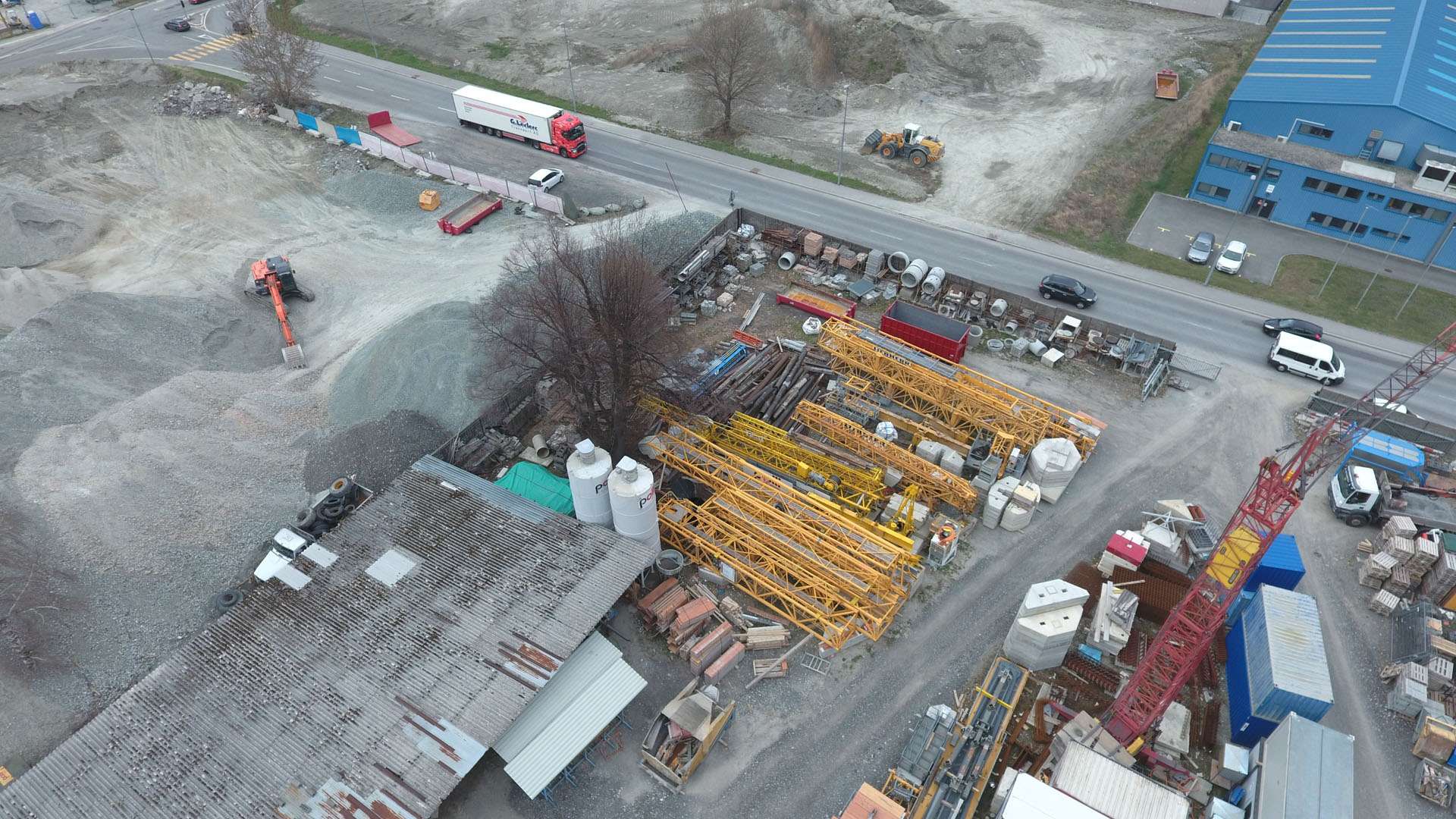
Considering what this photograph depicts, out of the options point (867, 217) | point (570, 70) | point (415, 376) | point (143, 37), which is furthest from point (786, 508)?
point (143, 37)

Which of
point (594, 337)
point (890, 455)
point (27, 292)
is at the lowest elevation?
point (27, 292)

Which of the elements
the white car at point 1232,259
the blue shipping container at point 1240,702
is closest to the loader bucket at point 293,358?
the blue shipping container at point 1240,702

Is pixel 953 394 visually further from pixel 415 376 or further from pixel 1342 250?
pixel 1342 250

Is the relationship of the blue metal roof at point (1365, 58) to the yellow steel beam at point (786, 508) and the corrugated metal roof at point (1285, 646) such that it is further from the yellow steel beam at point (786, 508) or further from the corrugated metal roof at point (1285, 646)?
the yellow steel beam at point (786, 508)

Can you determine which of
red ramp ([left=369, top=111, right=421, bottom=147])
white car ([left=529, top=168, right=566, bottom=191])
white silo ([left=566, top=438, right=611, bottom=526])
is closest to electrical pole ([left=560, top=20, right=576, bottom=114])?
white car ([left=529, top=168, right=566, bottom=191])

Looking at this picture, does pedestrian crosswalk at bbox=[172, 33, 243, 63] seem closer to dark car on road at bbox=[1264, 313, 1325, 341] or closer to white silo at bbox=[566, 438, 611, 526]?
white silo at bbox=[566, 438, 611, 526]

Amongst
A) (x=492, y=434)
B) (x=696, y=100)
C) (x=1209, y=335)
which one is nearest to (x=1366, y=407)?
(x=1209, y=335)
